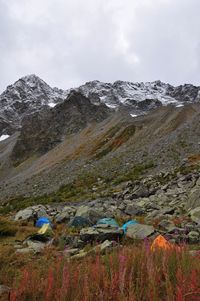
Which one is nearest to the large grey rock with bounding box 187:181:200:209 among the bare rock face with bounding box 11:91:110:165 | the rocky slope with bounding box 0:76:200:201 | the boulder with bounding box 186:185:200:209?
the boulder with bounding box 186:185:200:209

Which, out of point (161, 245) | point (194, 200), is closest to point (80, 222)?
point (194, 200)

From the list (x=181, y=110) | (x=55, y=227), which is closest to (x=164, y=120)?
(x=181, y=110)

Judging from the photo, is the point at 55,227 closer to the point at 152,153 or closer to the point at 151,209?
the point at 151,209

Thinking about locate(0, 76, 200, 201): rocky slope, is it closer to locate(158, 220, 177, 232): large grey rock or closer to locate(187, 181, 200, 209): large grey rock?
locate(187, 181, 200, 209): large grey rock

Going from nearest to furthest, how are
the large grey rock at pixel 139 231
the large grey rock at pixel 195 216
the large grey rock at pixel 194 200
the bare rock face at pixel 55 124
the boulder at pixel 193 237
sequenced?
1. the boulder at pixel 193 237
2. the large grey rock at pixel 139 231
3. the large grey rock at pixel 195 216
4. the large grey rock at pixel 194 200
5. the bare rock face at pixel 55 124

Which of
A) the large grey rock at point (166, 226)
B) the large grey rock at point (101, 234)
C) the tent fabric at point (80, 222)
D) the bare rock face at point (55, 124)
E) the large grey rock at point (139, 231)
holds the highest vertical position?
the bare rock face at point (55, 124)

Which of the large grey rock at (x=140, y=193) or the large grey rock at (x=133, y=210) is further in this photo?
the large grey rock at (x=140, y=193)

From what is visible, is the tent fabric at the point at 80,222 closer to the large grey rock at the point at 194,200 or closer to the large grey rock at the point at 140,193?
the large grey rock at the point at 194,200

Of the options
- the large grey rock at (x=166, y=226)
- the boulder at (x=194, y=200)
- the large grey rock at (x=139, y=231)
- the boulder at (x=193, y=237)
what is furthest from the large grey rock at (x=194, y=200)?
the large grey rock at (x=139, y=231)

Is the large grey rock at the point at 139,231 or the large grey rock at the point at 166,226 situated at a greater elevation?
the large grey rock at the point at 139,231

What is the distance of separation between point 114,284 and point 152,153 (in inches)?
1338

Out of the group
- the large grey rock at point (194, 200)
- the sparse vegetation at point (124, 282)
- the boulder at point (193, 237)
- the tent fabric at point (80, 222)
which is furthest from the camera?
the large grey rock at point (194, 200)

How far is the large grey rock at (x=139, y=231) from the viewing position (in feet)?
27.7

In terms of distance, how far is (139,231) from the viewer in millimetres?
8719
